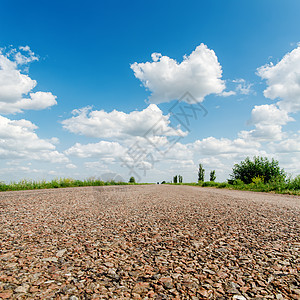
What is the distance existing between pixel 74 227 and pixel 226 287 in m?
2.30

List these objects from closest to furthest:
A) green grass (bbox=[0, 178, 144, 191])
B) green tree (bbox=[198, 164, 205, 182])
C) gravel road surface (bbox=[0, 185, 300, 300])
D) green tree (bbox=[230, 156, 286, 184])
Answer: gravel road surface (bbox=[0, 185, 300, 300]) → green grass (bbox=[0, 178, 144, 191]) → green tree (bbox=[230, 156, 286, 184]) → green tree (bbox=[198, 164, 205, 182])

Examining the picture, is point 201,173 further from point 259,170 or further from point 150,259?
point 150,259

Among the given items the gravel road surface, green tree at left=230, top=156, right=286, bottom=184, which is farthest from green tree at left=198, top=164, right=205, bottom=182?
the gravel road surface

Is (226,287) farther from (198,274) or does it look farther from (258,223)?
(258,223)

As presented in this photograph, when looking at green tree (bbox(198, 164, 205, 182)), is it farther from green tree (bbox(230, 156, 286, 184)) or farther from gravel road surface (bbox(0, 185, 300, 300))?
gravel road surface (bbox(0, 185, 300, 300))

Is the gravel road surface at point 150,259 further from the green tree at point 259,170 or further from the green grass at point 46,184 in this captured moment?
the green tree at point 259,170

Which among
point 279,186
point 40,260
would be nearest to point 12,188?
point 40,260

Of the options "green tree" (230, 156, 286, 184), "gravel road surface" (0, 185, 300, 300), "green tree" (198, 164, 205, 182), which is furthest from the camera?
"green tree" (198, 164, 205, 182)

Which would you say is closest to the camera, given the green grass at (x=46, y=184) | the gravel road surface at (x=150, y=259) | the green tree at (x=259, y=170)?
the gravel road surface at (x=150, y=259)

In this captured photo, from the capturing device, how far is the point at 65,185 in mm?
15344

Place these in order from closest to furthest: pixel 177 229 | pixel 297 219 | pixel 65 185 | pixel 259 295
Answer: pixel 259 295 < pixel 177 229 < pixel 297 219 < pixel 65 185

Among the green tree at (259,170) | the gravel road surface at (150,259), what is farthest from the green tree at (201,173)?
the gravel road surface at (150,259)

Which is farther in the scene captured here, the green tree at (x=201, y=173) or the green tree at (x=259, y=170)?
the green tree at (x=201, y=173)

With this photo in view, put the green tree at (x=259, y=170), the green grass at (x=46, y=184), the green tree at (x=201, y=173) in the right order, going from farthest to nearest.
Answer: the green tree at (x=201, y=173) < the green tree at (x=259, y=170) < the green grass at (x=46, y=184)
